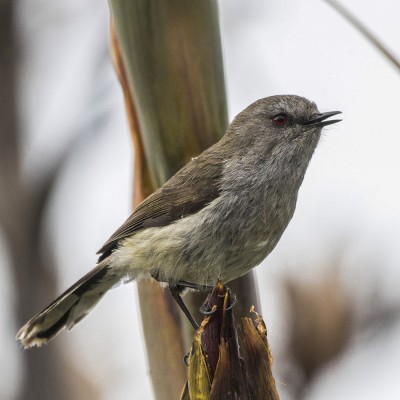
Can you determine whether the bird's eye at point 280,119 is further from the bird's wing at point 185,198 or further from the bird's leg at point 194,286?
the bird's leg at point 194,286

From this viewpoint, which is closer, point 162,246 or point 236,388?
point 236,388

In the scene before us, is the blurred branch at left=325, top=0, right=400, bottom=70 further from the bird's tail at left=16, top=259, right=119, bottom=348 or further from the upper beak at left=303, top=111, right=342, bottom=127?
the bird's tail at left=16, top=259, right=119, bottom=348

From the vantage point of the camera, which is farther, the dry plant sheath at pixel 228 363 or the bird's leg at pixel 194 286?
the bird's leg at pixel 194 286

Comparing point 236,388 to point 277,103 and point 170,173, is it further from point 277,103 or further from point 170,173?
point 277,103

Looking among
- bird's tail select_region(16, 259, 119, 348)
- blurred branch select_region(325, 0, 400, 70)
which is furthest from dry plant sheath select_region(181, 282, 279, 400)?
bird's tail select_region(16, 259, 119, 348)

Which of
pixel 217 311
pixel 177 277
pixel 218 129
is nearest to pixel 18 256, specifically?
pixel 177 277

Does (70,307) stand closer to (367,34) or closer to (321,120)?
(321,120)

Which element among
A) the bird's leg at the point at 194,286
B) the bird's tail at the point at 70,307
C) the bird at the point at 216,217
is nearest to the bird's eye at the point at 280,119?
the bird at the point at 216,217
